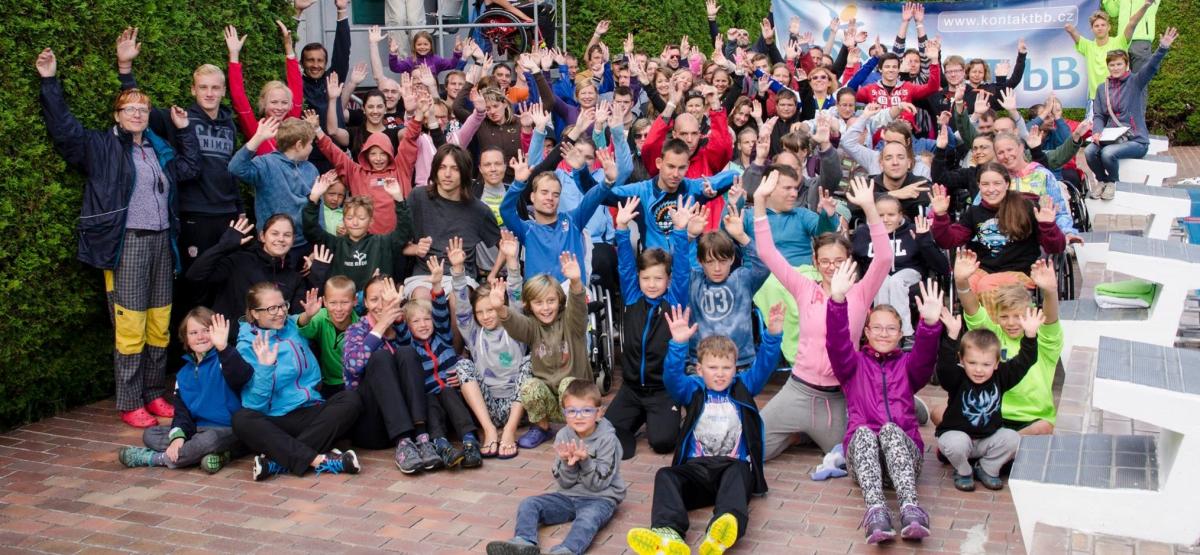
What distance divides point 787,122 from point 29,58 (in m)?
6.24

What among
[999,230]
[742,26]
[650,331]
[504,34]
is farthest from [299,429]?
[742,26]

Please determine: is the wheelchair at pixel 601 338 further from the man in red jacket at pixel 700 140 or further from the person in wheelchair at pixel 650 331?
the man in red jacket at pixel 700 140

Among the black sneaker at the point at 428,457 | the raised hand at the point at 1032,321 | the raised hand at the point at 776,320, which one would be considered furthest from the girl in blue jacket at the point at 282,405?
the raised hand at the point at 1032,321

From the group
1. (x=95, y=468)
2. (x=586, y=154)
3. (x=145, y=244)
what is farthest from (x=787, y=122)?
(x=95, y=468)

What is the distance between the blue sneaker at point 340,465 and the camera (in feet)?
19.8

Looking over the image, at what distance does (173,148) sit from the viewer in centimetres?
715

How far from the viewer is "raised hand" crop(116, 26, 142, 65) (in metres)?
6.86

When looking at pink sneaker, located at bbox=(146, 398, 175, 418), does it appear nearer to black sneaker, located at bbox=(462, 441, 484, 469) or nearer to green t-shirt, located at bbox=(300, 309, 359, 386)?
green t-shirt, located at bbox=(300, 309, 359, 386)

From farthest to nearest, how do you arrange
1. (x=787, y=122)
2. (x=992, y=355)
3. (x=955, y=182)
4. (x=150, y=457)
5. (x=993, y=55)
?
1. (x=993, y=55)
2. (x=787, y=122)
3. (x=955, y=182)
4. (x=150, y=457)
5. (x=992, y=355)

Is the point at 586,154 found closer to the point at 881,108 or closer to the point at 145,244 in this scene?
the point at 145,244

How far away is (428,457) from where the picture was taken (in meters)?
6.05

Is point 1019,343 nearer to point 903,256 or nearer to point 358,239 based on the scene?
point 903,256

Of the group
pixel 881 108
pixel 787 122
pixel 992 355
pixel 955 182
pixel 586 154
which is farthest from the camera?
pixel 881 108

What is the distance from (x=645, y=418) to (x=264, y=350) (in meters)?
2.13
